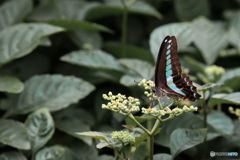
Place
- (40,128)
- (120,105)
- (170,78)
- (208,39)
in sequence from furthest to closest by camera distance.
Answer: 1. (208,39)
2. (40,128)
3. (170,78)
4. (120,105)

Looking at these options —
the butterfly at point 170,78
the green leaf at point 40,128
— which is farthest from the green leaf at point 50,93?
the butterfly at point 170,78

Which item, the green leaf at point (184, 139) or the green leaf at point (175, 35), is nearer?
the green leaf at point (184, 139)

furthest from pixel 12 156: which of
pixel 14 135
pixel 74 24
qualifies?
pixel 74 24

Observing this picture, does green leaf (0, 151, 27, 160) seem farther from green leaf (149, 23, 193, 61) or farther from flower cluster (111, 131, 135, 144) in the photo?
green leaf (149, 23, 193, 61)

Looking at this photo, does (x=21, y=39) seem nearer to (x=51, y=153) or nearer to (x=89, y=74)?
(x=89, y=74)

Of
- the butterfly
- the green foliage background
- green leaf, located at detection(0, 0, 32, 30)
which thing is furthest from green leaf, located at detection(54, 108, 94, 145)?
green leaf, located at detection(0, 0, 32, 30)

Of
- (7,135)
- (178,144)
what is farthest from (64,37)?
(178,144)

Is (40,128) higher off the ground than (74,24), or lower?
lower

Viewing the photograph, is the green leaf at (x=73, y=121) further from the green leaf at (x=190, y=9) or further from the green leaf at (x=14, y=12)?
the green leaf at (x=190, y=9)
